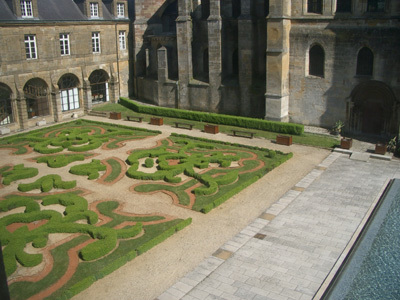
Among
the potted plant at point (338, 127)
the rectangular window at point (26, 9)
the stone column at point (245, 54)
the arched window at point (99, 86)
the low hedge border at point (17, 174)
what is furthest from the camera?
the arched window at point (99, 86)

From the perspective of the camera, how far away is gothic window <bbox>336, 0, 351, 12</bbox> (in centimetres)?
3291

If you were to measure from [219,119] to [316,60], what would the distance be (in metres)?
9.04

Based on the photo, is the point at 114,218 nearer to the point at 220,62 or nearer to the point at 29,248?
the point at 29,248

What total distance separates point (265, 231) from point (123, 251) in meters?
6.22

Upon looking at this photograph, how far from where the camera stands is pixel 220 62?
40.0 metres

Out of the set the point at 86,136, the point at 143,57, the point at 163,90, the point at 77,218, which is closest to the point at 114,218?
the point at 77,218

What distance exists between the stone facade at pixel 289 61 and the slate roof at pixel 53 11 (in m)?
8.62

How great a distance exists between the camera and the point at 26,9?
37.9 metres

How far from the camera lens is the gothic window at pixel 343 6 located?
32.9 meters

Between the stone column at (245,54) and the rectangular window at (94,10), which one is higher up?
the rectangular window at (94,10)

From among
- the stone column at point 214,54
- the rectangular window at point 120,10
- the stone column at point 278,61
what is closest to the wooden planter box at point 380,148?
the stone column at point 278,61

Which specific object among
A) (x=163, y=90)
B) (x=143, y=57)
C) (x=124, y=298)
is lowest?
(x=124, y=298)

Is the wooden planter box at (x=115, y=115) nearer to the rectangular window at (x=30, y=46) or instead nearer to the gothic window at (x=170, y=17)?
the rectangular window at (x=30, y=46)

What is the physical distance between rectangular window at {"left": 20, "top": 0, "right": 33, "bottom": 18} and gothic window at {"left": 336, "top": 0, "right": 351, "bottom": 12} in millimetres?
24631
